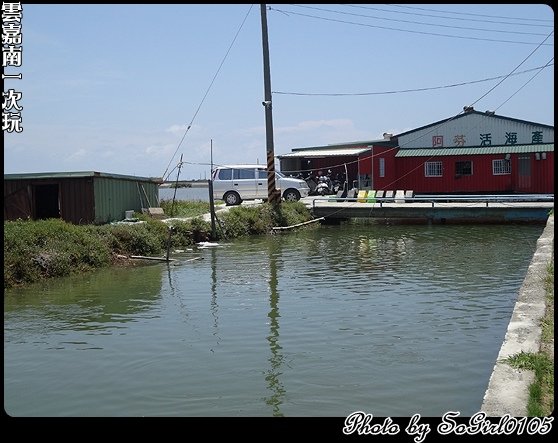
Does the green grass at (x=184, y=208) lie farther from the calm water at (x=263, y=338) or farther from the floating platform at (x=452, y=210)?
the calm water at (x=263, y=338)

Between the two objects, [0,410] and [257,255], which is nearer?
[0,410]

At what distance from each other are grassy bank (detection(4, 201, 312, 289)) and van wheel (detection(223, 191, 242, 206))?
533cm

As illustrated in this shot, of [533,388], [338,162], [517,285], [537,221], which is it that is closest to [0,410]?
[533,388]

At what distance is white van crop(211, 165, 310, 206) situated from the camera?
89.3 feet

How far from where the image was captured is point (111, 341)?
29.2ft

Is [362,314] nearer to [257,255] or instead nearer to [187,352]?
[187,352]

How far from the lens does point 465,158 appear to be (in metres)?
30.7

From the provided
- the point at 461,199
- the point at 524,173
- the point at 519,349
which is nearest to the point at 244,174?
the point at 461,199

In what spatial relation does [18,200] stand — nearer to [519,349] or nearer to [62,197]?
[62,197]

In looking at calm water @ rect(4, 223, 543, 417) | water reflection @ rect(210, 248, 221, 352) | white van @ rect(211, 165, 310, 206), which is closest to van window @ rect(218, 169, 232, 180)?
white van @ rect(211, 165, 310, 206)

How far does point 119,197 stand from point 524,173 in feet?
60.6

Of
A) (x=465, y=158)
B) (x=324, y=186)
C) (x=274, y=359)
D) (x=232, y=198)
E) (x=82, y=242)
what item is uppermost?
(x=465, y=158)

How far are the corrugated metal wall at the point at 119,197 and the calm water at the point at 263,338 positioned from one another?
4453 mm
